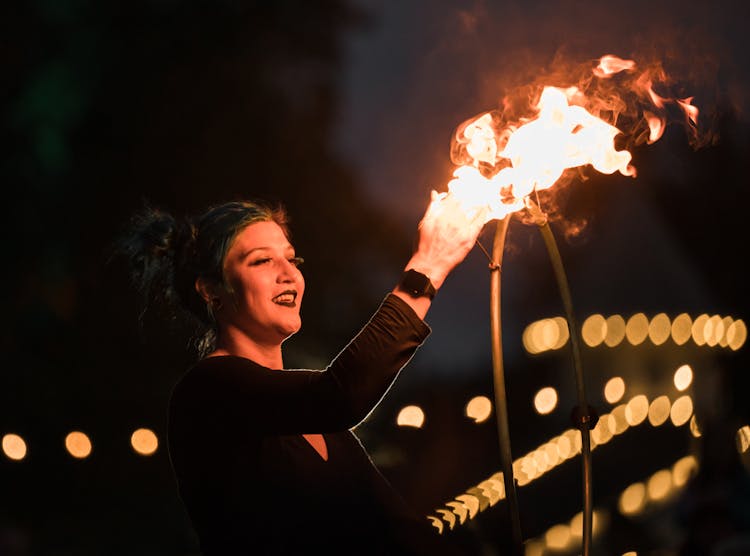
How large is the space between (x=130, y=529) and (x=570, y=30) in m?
6.21

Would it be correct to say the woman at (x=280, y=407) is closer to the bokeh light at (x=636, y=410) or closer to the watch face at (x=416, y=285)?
the watch face at (x=416, y=285)

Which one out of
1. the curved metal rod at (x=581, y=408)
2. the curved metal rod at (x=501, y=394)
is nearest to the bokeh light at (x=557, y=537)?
the curved metal rod at (x=581, y=408)

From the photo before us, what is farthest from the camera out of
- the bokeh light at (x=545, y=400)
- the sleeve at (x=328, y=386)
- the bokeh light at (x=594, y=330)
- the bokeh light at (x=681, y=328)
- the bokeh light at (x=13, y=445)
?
the bokeh light at (x=681, y=328)

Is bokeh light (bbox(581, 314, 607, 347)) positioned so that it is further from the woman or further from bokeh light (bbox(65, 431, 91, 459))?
the woman

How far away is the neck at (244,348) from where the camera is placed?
8.00ft

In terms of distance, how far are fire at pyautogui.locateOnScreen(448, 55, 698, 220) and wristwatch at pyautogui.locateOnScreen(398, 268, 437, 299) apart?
0.76ft

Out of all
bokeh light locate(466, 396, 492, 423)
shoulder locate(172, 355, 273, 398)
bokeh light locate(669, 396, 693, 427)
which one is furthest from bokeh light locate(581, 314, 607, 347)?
shoulder locate(172, 355, 273, 398)

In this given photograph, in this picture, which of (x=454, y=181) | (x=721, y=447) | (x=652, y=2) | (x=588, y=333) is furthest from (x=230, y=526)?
(x=588, y=333)

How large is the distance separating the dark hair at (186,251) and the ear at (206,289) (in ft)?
0.05

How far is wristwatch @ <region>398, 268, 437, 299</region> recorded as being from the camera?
86.0 inches

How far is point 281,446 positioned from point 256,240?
571mm

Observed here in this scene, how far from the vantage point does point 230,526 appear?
221 centimetres

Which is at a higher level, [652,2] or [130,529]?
[652,2]

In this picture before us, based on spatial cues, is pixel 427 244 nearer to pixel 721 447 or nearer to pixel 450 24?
pixel 721 447
